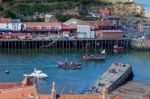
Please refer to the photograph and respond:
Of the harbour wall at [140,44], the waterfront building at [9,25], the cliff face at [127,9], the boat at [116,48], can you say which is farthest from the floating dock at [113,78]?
the cliff face at [127,9]

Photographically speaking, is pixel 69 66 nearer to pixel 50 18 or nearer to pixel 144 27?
pixel 144 27

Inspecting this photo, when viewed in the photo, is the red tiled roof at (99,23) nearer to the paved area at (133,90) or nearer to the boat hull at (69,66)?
the boat hull at (69,66)

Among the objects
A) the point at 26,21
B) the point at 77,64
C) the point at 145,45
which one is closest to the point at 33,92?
the point at 77,64

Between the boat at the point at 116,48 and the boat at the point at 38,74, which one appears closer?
the boat at the point at 38,74

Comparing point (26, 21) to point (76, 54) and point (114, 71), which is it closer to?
point (76, 54)

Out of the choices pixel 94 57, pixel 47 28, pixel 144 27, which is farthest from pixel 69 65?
pixel 144 27

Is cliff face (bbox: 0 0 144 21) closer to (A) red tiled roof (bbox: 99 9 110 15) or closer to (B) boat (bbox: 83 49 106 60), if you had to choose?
(A) red tiled roof (bbox: 99 9 110 15)
